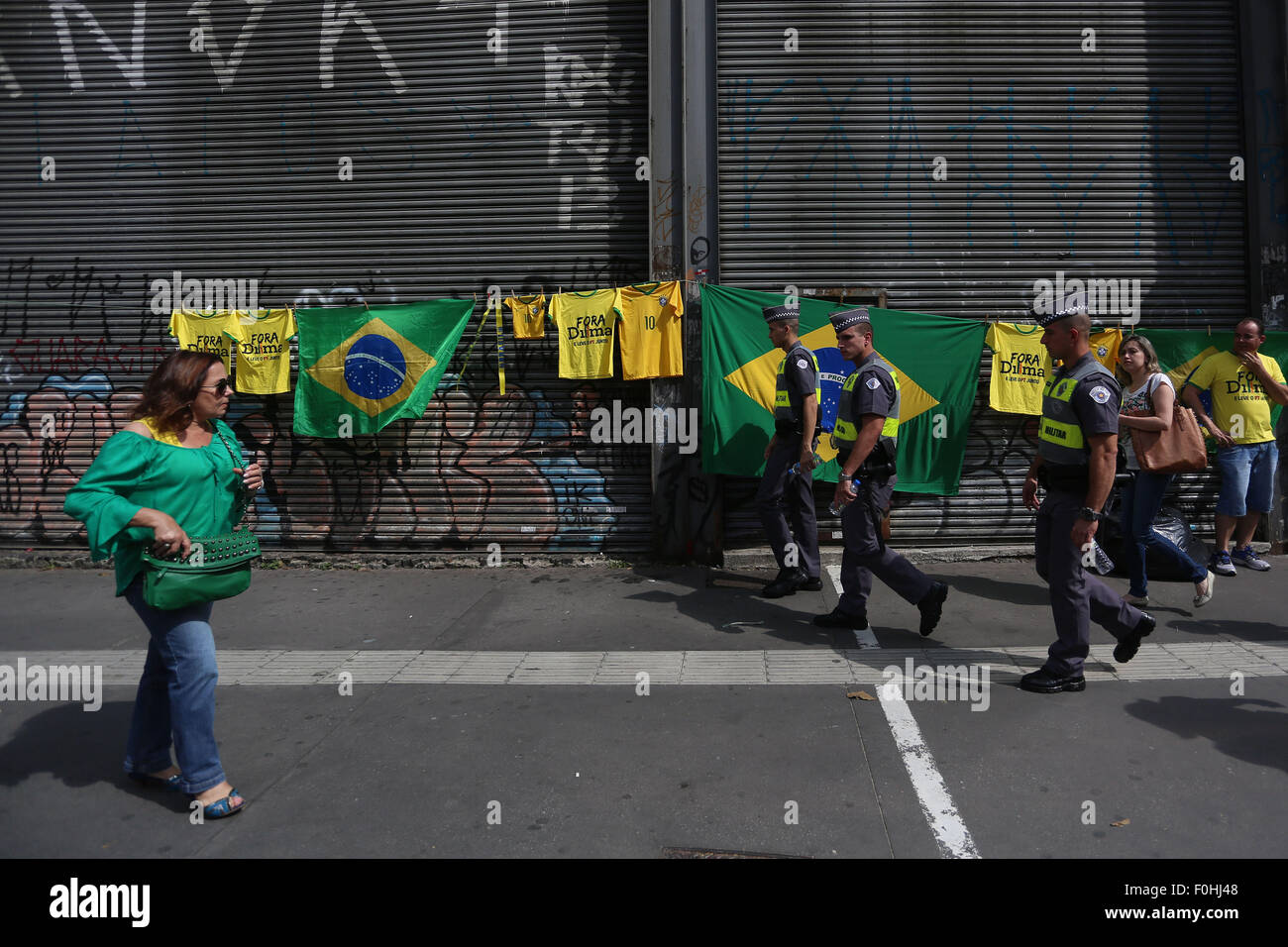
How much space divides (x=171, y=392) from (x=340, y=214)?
545 cm

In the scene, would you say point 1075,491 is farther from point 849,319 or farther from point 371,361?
point 371,361

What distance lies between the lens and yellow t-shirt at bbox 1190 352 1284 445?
7059 millimetres

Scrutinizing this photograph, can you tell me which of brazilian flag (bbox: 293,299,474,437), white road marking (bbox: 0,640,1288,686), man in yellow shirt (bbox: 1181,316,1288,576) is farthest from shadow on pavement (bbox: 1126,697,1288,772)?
brazilian flag (bbox: 293,299,474,437)

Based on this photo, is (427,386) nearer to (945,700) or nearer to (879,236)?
(879,236)

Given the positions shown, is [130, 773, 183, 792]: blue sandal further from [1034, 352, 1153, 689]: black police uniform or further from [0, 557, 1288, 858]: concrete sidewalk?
[1034, 352, 1153, 689]: black police uniform

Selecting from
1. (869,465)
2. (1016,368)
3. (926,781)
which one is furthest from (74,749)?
(1016,368)

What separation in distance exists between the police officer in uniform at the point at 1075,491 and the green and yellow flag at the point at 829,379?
2.86 m

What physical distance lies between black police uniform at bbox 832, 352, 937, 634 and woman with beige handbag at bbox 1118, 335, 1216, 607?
5.99ft

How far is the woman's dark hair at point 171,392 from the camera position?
11.3 feet

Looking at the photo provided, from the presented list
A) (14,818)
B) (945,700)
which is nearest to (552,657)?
(945,700)

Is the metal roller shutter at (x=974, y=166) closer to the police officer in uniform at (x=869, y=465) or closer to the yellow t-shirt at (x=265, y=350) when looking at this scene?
the police officer in uniform at (x=869, y=465)

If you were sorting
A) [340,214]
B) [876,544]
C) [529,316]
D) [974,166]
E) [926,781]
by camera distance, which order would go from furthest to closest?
[340,214]
[974,166]
[529,316]
[876,544]
[926,781]

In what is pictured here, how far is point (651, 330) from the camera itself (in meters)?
7.58

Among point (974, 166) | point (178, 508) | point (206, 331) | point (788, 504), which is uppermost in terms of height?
point (974, 166)
